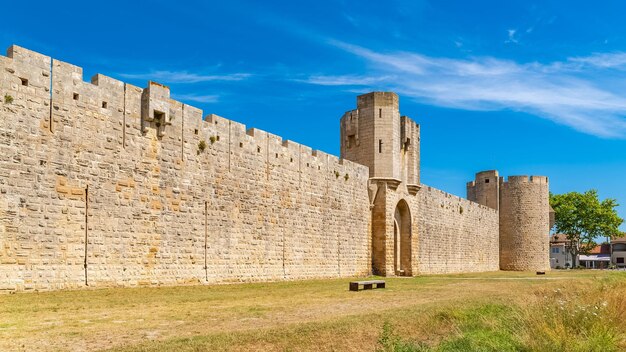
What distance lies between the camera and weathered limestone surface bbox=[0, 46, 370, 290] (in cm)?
1399

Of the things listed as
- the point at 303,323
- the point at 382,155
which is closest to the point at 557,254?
the point at 382,155

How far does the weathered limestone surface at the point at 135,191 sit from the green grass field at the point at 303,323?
169cm

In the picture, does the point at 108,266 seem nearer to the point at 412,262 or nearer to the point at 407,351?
the point at 407,351

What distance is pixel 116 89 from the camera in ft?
54.4

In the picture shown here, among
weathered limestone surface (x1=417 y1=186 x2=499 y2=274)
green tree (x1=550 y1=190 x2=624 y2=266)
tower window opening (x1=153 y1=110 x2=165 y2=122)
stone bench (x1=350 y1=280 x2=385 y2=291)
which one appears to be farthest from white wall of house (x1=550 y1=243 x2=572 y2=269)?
tower window opening (x1=153 y1=110 x2=165 y2=122)

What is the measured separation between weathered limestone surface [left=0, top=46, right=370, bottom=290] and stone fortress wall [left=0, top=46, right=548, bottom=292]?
34mm

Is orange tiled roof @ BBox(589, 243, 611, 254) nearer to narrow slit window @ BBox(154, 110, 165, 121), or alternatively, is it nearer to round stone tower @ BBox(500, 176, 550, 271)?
round stone tower @ BBox(500, 176, 550, 271)

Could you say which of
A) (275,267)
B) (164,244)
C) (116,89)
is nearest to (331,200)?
(275,267)

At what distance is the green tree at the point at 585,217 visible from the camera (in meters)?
63.6

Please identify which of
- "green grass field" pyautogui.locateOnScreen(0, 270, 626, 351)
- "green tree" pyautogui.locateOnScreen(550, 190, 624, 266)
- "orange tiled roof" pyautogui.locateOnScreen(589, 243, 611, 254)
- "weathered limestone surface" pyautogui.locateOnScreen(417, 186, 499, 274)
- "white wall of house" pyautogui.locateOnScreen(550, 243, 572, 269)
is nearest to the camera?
"green grass field" pyautogui.locateOnScreen(0, 270, 626, 351)

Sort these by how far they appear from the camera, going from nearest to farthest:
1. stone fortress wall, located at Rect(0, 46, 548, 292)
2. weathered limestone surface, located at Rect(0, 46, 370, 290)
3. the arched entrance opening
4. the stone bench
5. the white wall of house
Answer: weathered limestone surface, located at Rect(0, 46, 370, 290) < stone fortress wall, located at Rect(0, 46, 548, 292) < the stone bench < the arched entrance opening < the white wall of house

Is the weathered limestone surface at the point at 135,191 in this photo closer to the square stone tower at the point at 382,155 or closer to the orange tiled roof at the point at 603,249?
the square stone tower at the point at 382,155

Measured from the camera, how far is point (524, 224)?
4812 centimetres

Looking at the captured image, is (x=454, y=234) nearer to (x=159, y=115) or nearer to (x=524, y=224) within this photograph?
(x=524, y=224)
